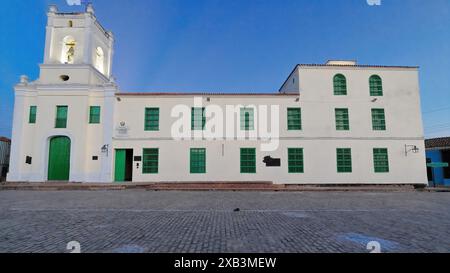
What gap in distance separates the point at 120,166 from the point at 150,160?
223 cm

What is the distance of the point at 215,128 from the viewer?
16984 mm

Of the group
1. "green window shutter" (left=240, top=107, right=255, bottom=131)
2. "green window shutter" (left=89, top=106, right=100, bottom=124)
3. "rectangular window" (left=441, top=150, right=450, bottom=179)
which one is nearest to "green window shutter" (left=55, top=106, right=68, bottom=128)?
"green window shutter" (left=89, top=106, right=100, bottom=124)

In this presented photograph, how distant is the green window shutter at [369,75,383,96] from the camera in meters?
17.6

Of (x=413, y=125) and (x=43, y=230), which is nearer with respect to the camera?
(x=43, y=230)

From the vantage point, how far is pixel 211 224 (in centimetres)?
530

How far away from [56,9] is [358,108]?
2465 centimetres

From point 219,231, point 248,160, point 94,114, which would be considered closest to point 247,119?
point 248,160

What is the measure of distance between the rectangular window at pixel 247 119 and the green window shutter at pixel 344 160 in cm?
662

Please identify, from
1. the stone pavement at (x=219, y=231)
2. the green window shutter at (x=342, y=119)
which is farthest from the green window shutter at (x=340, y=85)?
the stone pavement at (x=219, y=231)

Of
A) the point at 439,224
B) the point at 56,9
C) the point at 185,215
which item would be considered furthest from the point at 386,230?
the point at 56,9

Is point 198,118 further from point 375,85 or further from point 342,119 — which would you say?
point 375,85

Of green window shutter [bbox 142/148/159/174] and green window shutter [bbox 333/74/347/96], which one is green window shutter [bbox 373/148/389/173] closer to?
green window shutter [bbox 333/74/347/96]

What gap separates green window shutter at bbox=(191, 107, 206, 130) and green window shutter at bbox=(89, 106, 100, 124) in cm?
693
